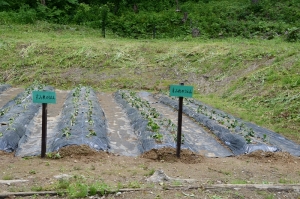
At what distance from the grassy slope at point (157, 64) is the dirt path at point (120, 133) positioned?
352 centimetres

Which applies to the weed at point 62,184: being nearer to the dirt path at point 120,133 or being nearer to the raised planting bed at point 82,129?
the raised planting bed at point 82,129

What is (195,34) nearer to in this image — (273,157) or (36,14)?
(36,14)

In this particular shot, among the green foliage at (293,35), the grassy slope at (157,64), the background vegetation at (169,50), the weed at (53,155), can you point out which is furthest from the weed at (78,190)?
the green foliage at (293,35)

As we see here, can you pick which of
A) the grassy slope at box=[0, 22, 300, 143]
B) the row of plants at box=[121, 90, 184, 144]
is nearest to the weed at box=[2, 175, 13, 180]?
the row of plants at box=[121, 90, 184, 144]

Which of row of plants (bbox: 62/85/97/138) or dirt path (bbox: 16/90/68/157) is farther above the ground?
row of plants (bbox: 62/85/97/138)

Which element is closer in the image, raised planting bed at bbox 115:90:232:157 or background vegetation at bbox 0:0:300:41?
raised planting bed at bbox 115:90:232:157

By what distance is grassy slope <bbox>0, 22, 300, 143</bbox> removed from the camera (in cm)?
1220

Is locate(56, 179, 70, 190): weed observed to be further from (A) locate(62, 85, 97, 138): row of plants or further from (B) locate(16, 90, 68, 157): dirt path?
(A) locate(62, 85, 97, 138): row of plants

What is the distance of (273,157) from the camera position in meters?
6.09

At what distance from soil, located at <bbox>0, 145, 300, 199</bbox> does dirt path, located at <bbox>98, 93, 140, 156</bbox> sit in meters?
0.42

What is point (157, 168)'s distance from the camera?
5297 mm

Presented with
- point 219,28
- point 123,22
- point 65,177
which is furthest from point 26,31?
point 65,177

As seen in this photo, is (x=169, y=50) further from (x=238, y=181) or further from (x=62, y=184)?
(x=62, y=184)

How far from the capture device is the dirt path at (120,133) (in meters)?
6.34
